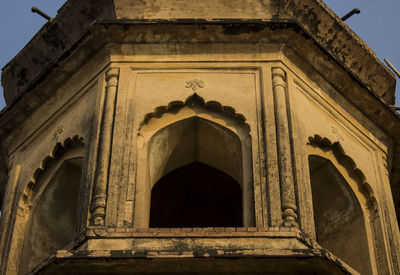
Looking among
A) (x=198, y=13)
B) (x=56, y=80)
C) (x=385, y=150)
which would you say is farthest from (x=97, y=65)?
(x=385, y=150)

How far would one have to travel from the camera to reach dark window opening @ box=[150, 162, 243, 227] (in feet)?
48.5

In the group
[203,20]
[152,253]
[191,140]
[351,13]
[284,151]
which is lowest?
[152,253]

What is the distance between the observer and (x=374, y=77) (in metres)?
12.8

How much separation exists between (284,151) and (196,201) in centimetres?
483

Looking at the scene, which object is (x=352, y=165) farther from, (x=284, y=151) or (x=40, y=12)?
(x=40, y=12)

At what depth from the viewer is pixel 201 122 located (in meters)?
11.2

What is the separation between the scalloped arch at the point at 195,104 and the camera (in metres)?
11.0

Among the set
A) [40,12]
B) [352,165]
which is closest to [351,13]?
[352,165]

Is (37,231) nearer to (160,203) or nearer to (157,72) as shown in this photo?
(157,72)

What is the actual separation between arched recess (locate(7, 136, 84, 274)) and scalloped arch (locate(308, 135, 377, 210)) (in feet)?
9.30

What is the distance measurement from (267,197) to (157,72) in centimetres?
224

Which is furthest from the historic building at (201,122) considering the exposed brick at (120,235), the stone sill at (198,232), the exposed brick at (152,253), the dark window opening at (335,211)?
the exposed brick at (152,253)

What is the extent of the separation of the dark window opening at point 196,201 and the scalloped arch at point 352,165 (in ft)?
10.8

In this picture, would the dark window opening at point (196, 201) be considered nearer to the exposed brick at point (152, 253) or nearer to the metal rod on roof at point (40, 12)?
the metal rod on roof at point (40, 12)
